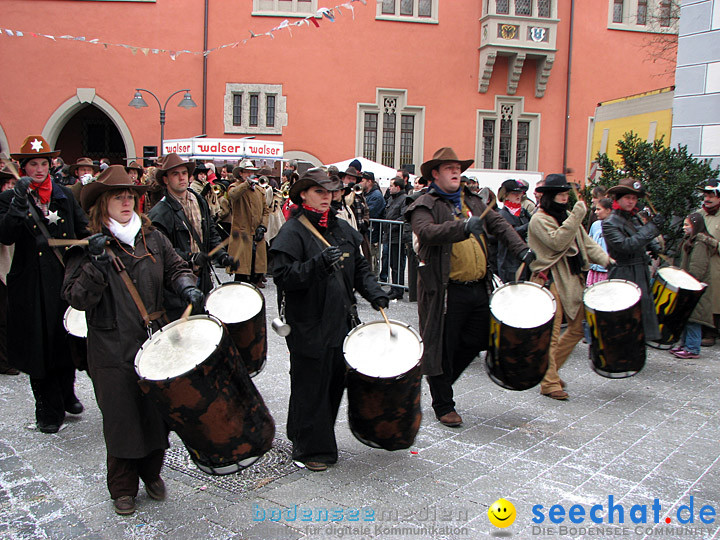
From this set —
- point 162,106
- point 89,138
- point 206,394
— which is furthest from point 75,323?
point 89,138

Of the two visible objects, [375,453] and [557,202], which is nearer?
[375,453]

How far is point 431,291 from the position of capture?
498 cm

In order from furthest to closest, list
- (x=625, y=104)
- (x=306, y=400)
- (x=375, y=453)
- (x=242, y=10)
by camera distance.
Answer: (x=242, y=10), (x=625, y=104), (x=375, y=453), (x=306, y=400)

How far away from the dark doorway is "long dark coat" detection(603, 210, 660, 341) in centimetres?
2300

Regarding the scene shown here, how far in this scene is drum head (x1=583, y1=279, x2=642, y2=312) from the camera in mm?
5242

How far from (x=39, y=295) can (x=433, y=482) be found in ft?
9.96

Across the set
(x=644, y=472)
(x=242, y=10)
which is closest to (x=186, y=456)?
(x=644, y=472)

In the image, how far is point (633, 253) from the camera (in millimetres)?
6363

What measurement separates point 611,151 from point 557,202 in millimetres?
7112

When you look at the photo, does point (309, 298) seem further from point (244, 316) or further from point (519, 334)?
point (519, 334)

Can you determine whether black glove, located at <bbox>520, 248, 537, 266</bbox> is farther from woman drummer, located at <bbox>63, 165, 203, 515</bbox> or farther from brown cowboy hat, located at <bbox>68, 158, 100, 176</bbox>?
brown cowboy hat, located at <bbox>68, 158, 100, 176</bbox>

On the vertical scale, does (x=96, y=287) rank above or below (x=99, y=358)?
above

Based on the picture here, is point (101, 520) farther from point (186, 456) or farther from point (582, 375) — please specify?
point (582, 375)

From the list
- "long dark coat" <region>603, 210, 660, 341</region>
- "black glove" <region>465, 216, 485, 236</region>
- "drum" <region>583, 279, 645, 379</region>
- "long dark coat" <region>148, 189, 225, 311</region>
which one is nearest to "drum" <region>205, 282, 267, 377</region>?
"long dark coat" <region>148, 189, 225, 311</region>
